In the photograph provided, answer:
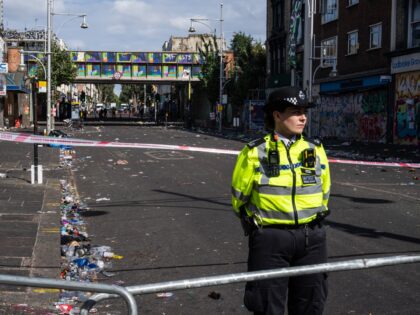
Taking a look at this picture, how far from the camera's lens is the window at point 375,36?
30.8m

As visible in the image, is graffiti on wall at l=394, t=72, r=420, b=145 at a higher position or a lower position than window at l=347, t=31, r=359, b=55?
lower

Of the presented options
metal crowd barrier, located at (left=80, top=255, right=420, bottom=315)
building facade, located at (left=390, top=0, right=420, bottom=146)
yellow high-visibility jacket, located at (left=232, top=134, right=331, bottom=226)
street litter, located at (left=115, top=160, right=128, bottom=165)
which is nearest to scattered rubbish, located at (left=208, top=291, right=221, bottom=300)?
yellow high-visibility jacket, located at (left=232, top=134, right=331, bottom=226)

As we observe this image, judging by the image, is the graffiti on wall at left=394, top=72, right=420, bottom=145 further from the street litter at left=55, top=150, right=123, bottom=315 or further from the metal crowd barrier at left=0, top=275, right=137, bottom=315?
the metal crowd barrier at left=0, top=275, right=137, bottom=315

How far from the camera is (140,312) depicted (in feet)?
16.7

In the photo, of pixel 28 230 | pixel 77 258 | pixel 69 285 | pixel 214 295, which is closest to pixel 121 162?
pixel 28 230

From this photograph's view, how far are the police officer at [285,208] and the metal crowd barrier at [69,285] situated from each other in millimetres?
1139

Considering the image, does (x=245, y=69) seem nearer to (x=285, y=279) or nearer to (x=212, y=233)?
(x=212, y=233)

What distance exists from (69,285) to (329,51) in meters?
36.2

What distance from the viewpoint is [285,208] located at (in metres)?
3.68

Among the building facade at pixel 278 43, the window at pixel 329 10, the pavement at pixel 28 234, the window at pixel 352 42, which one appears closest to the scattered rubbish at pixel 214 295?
the pavement at pixel 28 234

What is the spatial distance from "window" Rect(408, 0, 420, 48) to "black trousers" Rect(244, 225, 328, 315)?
85.0 feet

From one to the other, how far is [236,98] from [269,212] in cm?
5287

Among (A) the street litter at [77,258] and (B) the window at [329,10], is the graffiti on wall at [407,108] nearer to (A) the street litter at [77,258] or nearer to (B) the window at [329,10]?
(B) the window at [329,10]

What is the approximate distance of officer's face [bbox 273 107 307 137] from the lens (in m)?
3.76
